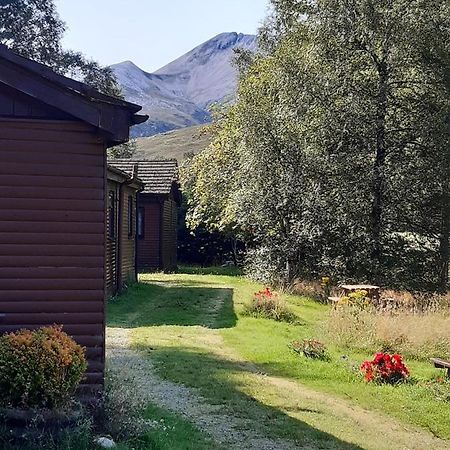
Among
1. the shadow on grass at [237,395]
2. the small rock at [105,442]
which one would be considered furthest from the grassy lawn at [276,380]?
the small rock at [105,442]

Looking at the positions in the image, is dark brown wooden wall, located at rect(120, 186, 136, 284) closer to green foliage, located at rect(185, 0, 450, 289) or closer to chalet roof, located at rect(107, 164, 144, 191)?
chalet roof, located at rect(107, 164, 144, 191)

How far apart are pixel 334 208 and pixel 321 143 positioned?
2.14 m

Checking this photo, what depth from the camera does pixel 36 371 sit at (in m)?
5.65

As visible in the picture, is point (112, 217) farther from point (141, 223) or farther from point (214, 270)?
point (214, 270)

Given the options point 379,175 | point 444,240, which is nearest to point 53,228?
point 379,175

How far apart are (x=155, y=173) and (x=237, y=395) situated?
19.8 meters

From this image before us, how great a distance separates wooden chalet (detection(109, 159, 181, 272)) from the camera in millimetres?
26266

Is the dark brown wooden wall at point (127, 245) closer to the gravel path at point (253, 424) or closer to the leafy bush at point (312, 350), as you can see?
the leafy bush at point (312, 350)

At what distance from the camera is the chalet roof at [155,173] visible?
26062 millimetres

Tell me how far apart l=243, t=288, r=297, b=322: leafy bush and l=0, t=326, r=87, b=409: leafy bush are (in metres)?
9.41

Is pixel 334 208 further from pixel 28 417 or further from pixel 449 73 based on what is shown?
pixel 28 417

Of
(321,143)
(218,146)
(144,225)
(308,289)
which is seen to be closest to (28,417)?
(308,289)

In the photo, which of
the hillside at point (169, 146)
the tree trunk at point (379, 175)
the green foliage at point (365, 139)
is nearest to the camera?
the green foliage at point (365, 139)

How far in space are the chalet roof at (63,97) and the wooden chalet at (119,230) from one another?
970 centimetres
